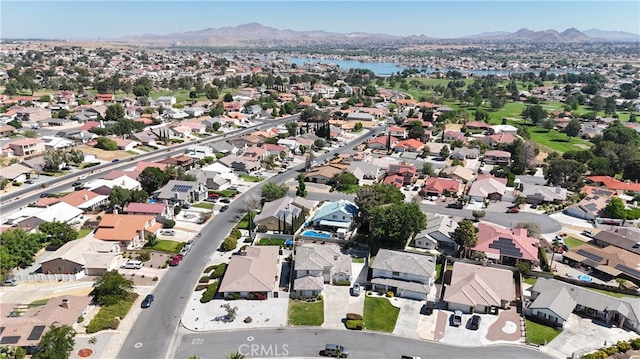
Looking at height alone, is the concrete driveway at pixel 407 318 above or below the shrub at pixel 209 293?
below

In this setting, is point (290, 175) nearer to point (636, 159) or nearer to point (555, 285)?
point (555, 285)

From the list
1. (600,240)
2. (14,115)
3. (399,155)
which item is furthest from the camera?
(14,115)

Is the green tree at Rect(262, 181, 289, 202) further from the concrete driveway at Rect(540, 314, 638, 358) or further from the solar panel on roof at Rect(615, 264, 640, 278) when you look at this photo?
the solar panel on roof at Rect(615, 264, 640, 278)

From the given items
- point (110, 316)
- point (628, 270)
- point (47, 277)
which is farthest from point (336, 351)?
point (628, 270)

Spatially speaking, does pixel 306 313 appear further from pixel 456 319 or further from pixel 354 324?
pixel 456 319

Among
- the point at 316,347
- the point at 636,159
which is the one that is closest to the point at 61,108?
the point at 316,347

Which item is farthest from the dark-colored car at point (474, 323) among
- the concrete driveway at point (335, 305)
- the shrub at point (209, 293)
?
the shrub at point (209, 293)

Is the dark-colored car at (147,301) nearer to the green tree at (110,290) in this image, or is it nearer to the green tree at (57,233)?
the green tree at (110,290)
